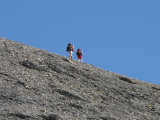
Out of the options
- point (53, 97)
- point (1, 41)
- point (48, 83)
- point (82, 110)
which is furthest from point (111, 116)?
→ point (1, 41)

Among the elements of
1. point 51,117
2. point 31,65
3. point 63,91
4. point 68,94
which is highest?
point 31,65

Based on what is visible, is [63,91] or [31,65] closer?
[63,91]

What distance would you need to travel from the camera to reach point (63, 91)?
2523 centimetres

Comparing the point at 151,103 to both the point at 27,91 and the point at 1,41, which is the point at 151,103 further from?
the point at 1,41

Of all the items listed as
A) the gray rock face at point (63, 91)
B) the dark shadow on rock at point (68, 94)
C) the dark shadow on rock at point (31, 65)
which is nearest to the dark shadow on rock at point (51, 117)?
the gray rock face at point (63, 91)

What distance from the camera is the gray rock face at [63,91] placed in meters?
22.0

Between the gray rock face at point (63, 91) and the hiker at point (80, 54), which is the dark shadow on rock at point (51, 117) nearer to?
the gray rock face at point (63, 91)

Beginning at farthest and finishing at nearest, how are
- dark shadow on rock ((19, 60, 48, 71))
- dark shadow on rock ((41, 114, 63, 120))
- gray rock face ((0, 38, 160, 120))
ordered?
dark shadow on rock ((19, 60, 48, 71)) < gray rock face ((0, 38, 160, 120)) < dark shadow on rock ((41, 114, 63, 120))

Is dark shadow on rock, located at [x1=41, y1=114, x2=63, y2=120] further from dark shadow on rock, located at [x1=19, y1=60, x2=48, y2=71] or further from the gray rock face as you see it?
dark shadow on rock, located at [x1=19, y1=60, x2=48, y2=71]

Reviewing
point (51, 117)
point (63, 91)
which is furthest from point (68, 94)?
point (51, 117)

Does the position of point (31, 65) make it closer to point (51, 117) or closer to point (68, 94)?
point (68, 94)

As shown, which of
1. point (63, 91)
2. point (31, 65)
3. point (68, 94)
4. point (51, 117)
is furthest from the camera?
point (31, 65)

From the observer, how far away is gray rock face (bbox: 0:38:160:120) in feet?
72.0

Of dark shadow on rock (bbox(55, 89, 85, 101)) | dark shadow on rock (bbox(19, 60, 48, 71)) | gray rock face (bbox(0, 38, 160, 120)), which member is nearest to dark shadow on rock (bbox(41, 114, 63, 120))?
gray rock face (bbox(0, 38, 160, 120))
